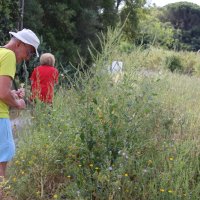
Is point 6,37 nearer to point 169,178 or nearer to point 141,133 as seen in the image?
point 141,133

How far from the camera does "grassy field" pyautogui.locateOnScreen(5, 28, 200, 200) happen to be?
11.7ft

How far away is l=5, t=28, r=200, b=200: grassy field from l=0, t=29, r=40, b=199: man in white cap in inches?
12.5

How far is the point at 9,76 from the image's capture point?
350cm

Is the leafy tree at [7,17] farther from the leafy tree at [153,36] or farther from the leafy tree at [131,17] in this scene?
the leafy tree at [131,17]

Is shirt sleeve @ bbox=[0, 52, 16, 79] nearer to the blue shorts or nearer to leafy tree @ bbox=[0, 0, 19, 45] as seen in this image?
the blue shorts

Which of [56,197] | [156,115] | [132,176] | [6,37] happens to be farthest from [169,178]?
[6,37]

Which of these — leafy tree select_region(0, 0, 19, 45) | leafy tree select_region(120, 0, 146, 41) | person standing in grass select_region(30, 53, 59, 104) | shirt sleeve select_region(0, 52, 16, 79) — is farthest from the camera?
leafy tree select_region(120, 0, 146, 41)

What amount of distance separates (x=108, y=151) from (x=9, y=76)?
1108mm

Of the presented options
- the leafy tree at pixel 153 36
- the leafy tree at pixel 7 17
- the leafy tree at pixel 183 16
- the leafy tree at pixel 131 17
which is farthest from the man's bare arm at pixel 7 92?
the leafy tree at pixel 183 16

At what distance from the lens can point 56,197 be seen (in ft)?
11.3

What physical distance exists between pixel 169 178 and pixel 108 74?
118 cm

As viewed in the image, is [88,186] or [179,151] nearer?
[88,186]

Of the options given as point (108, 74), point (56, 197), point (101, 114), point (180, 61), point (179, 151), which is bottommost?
point (180, 61)

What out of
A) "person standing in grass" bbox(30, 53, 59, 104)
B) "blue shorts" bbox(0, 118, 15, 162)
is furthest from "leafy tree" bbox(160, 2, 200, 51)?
"blue shorts" bbox(0, 118, 15, 162)
